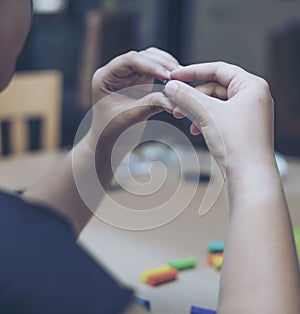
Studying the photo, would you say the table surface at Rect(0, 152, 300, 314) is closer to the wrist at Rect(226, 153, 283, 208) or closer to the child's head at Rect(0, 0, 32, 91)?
the wrist at Rect(226, 153, 283, 208)

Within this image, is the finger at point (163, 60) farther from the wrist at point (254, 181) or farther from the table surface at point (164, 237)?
the table surface at point (164, 237)

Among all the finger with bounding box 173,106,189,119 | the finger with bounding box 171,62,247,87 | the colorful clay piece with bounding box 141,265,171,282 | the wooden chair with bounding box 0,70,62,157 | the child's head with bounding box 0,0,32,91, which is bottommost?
the wooden chair with bounding box 0,70,62,157

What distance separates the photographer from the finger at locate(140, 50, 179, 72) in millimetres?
845

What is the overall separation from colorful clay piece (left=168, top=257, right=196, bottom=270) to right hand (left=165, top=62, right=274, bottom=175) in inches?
10.9

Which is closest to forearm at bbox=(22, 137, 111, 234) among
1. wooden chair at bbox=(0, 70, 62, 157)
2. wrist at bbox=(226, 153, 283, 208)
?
wrist at bbox=(226, 153, 283, 208)

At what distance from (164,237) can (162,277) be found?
0.59ft

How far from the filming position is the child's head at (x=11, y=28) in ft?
2.18

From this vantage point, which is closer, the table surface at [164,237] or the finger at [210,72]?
the finger at [210,72]

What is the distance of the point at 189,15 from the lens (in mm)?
5066

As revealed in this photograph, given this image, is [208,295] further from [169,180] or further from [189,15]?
[189,15]

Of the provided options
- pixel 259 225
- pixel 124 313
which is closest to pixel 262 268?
pixel 259 225

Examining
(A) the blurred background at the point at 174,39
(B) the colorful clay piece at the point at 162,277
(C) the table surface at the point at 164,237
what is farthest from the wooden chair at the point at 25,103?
(A) the blurred background at the point at 174,39

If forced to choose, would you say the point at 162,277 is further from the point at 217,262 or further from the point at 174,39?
the point at 174,39

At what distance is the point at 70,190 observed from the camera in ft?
3.11
